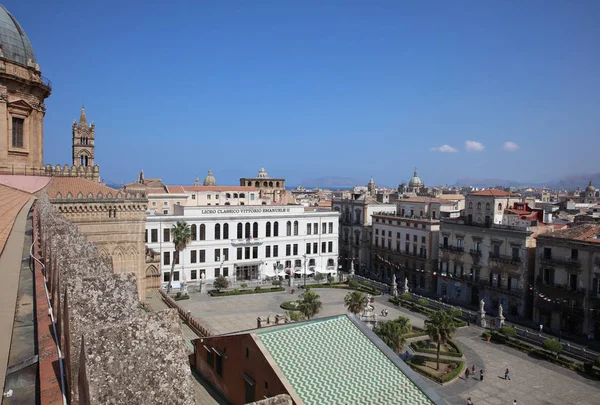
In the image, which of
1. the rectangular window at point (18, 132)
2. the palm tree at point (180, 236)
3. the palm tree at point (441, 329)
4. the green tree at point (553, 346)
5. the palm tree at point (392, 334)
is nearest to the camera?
the palm tree at point (392, 334)

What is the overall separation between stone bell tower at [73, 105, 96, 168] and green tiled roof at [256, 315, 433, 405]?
60.1 m

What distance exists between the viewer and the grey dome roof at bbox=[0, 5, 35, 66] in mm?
30989

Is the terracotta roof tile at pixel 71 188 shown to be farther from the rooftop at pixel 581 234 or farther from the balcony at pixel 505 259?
the rooftop at pixel 581 234

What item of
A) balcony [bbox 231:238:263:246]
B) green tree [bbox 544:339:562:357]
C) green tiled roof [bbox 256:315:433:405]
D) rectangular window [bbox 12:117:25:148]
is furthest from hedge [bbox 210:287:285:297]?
green tiled roof [bbox 256:315:433:405]

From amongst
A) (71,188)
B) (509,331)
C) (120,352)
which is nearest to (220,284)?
(71,188)

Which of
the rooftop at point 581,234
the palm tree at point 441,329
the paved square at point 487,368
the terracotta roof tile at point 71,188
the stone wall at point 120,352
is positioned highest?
the terracotta roof tile at point 71,188

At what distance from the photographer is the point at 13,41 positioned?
103 ft

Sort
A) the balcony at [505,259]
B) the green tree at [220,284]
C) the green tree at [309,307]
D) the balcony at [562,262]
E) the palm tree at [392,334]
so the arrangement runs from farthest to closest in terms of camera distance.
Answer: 1. the green tree at [220,284]
2. the balcony at [505,259]
3. the balcony at [562,262]
4. the green tree at [309,307]
5. the palm tree at [392,334]

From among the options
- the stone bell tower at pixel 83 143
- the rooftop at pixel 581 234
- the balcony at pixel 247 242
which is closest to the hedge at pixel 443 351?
the rooftop at pixel 581 234

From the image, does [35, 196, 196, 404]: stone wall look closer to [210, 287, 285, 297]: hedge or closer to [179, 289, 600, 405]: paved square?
[179, 289, 600, 405]: paved square

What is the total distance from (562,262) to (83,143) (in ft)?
204

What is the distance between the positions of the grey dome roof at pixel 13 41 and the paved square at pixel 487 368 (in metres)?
24.9

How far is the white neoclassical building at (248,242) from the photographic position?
55812mm

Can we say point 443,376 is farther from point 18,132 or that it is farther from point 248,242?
point 248,242
